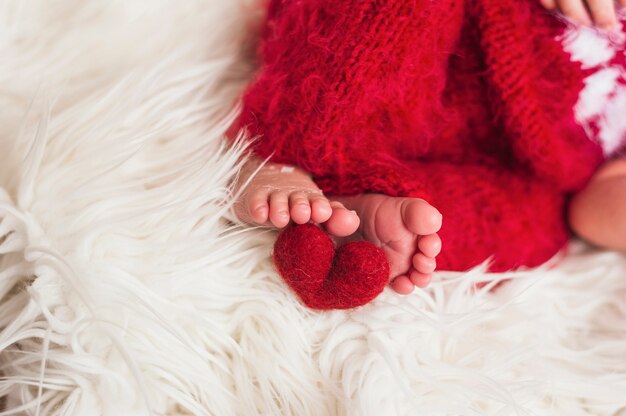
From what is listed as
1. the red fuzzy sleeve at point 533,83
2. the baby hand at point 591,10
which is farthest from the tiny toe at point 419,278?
the baby hand at point 591,10

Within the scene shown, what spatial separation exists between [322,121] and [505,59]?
0.23 metres

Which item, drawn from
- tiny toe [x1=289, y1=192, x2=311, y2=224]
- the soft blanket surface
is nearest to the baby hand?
the soft blanket surface

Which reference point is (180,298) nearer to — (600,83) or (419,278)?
(419,278)

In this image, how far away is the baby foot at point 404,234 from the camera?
1.69ft

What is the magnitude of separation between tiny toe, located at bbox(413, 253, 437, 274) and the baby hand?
0.33 metres

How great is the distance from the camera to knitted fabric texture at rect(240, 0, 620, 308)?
583 millimetres

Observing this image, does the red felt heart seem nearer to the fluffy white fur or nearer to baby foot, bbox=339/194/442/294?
baby foot, bbox=339/194/442/294

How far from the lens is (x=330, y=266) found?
0.51 metres

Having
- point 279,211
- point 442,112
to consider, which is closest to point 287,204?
point 279,211

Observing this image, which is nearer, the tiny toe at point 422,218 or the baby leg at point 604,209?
the tiny toe at point 422,218

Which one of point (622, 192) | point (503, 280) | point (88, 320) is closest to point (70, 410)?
point (88, 320)

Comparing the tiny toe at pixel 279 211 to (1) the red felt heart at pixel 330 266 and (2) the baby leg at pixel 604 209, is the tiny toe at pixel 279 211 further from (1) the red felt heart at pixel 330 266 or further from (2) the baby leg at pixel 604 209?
(2) the baby leg at pixel 604 209

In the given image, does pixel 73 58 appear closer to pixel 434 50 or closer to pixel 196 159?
pixel 196 159

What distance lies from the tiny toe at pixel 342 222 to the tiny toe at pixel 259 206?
0.20 feet
